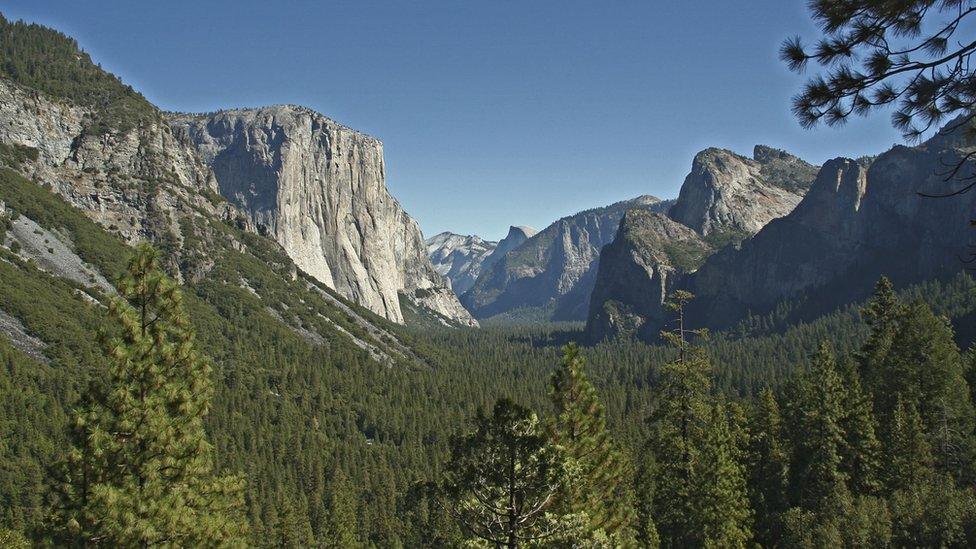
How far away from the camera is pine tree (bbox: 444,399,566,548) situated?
17.0 m

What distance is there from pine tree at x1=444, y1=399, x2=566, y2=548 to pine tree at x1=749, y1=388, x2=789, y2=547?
124ft

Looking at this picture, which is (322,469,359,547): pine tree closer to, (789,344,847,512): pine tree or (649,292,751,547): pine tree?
(649,292,751,547): pine tree

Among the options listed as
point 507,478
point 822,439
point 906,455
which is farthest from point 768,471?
point 507,478

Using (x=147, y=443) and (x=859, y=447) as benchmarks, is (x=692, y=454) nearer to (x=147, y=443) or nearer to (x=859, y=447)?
(x=859, y=447)

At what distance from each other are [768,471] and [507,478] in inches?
1644

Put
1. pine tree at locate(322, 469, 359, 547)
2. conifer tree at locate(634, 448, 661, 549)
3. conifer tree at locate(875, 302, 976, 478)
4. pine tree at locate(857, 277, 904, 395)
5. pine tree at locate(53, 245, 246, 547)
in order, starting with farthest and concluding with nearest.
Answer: pine tree at locate(322, 469, 359, 547)
pine tree at locate(857, 277, 904, 395)
conifer tree at locate(634, 448, 661, 549)
conifer tree at locate(875, 302, 976, 478)
pine tree at locate(53, 245, 246, 547)

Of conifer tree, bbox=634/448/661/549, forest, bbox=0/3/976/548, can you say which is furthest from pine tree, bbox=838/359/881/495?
conifer tree, bbox=634/448/661/549

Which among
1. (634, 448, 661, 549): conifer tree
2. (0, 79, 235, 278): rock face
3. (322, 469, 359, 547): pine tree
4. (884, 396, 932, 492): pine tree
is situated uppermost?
(0, 79, 235, 278): rock face

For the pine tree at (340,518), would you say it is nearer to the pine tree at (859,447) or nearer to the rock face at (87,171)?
the pine tree at (859,447)

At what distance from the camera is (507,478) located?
1734cm

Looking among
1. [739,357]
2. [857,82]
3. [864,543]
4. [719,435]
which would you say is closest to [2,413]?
[719,435]

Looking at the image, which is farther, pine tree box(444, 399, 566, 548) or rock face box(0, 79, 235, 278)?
rock face box(0, 79, 235, 278)

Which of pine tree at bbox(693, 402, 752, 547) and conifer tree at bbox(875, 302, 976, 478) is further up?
conifer tree at bbox(875, 302, 976, 478)

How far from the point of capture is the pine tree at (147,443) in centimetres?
1638
